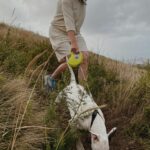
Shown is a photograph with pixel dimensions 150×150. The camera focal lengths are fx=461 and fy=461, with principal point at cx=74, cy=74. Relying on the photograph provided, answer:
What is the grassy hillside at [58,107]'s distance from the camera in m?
4.63

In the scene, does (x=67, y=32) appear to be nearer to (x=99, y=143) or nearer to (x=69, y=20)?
(x=69, y=20)

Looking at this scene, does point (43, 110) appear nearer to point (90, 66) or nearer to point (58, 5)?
point (58, 5)

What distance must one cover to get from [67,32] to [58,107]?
1221mm

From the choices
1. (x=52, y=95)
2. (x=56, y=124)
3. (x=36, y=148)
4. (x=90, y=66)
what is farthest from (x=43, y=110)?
(x=90, y=66)

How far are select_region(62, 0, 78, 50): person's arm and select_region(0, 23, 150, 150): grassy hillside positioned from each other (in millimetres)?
508

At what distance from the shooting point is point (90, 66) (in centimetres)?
742

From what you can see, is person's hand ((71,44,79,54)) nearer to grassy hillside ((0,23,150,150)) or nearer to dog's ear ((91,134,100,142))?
grassy hillside ((0,23,150,150))

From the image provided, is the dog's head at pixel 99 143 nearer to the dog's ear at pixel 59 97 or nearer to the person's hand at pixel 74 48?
the dog's ear at pixel 59 97

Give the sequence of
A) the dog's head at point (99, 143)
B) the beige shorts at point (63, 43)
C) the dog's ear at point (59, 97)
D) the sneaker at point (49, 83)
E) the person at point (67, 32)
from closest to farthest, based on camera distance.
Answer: the dog's head at point (99, 143) < the dog's ear at point (59, 97) < the person at point (67, 32) < the sneaker at point (49, 83) < the beige shorts at point (63, 43)

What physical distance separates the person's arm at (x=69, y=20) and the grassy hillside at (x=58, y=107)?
1.67ft

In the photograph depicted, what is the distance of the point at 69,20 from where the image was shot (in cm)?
592

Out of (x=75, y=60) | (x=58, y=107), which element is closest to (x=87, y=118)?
(x=58, y=107)

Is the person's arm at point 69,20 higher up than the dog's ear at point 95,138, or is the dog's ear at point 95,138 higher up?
the person's arm at point 69,20

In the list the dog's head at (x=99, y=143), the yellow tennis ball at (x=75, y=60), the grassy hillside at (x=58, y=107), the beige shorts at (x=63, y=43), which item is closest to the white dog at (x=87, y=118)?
the dog's head at (x=99, y=143)
